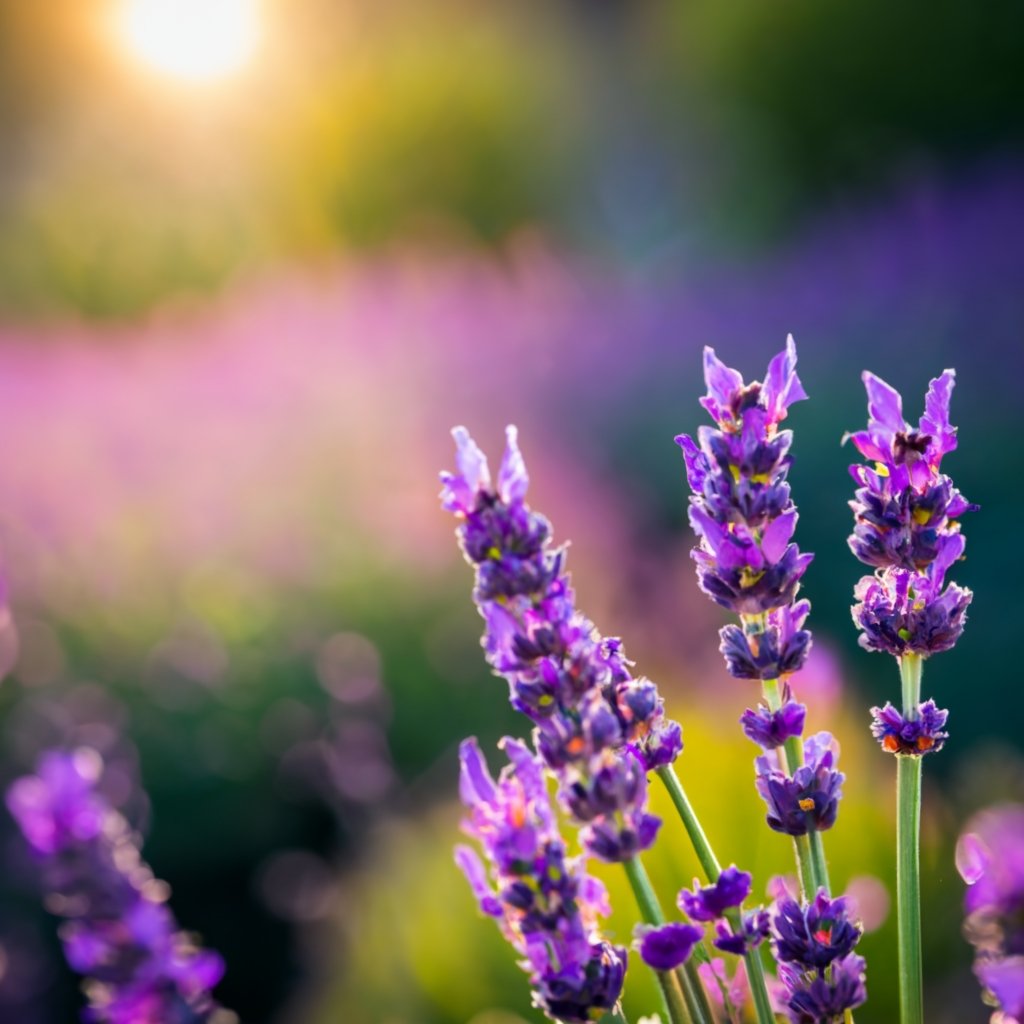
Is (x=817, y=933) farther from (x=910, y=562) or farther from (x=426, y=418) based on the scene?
(x=426, y=418)

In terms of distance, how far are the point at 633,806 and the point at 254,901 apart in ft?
10.2

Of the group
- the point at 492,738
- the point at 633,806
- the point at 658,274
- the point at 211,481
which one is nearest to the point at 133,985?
the point at 633,806

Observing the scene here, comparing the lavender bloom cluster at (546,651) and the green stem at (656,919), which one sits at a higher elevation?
the lavender bloom cluster at (546,651)

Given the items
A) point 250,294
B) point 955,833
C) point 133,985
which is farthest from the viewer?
point 250,294

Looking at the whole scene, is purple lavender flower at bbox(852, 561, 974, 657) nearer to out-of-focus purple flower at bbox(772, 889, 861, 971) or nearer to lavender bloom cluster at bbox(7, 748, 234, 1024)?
out-of-focus purple flower at bbox(772, 889, 861, 971)

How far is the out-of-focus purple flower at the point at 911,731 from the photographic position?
740mm

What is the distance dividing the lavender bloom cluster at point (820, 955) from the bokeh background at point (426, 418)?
67 cm

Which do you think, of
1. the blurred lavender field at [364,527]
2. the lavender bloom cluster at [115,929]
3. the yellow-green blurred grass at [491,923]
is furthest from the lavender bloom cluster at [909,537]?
the blurred lavender field at [364,527]

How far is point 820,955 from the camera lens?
2.33 ft

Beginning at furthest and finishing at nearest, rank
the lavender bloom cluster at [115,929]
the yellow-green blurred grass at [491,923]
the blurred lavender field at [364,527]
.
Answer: the blurred lavender field at [364,527] < the yellow-green blurred grass at [491,923] < the lavender bloom cluster at [115,929]

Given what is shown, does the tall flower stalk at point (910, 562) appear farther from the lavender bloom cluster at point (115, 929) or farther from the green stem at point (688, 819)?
the lavender bloom cluster at point (115, 929)

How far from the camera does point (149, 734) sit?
3.79 meters

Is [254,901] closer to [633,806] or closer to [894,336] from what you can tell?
[633,806]

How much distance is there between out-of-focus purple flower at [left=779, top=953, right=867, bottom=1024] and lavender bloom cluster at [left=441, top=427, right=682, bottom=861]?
16 centimetres
